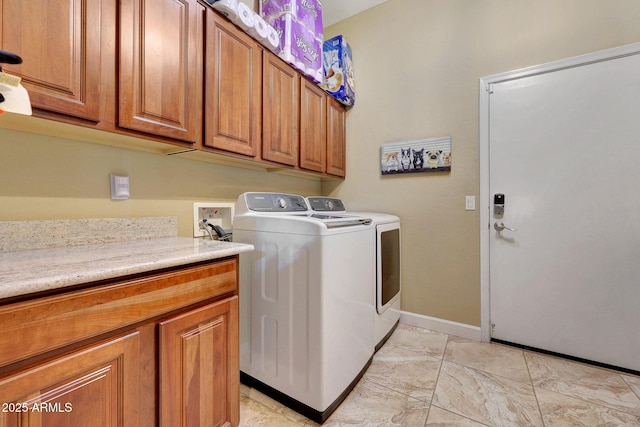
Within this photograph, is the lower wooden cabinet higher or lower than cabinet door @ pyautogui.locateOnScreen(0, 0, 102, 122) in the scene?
lower

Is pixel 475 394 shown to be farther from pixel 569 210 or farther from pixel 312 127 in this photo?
pixel 312 127

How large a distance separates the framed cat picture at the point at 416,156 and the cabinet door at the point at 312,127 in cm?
59

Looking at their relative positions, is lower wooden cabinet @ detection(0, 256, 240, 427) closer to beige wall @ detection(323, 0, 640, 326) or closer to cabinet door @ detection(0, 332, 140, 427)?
cabinet door @ detection(0, 332, 140, 427)

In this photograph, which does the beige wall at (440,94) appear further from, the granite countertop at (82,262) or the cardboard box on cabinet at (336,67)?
the granite countertop at (82,262)

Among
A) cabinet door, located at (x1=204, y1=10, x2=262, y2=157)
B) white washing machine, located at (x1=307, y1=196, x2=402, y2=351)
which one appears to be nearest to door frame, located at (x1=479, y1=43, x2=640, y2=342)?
white washing machine, located at (x1=307, y1=196, x2=402, y2=351)

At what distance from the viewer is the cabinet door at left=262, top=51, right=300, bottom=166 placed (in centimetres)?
165

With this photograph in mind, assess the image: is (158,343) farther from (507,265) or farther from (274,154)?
(507,265)

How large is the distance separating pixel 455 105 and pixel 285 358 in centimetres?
220

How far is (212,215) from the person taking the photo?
5.64ft

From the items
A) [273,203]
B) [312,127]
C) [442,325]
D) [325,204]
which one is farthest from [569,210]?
[273,203]

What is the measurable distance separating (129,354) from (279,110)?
1.50 metres

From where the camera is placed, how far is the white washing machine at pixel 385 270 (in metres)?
1.82

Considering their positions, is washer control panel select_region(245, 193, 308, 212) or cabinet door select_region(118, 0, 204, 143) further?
washer control panel select_region(245, 193, 308, 212)

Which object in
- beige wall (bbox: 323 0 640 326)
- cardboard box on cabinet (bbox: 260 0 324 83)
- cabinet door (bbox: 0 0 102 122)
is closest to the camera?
cabinet door (bbox: 0 0 102 122)
